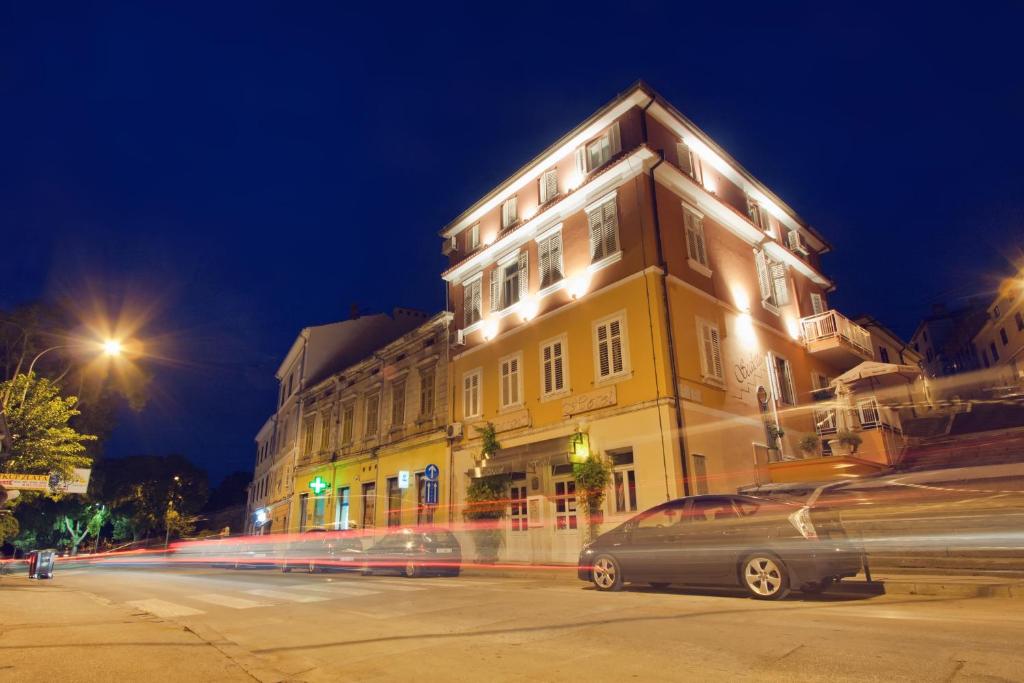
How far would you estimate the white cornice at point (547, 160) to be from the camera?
18.4m

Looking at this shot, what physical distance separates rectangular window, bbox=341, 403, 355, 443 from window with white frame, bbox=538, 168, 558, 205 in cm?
1553

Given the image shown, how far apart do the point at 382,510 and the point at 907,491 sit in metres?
20.1

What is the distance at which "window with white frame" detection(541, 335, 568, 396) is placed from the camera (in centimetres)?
1836

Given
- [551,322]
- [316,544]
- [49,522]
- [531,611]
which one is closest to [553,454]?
[551,322]

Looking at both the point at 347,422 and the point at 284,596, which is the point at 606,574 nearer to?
the point at 284,596

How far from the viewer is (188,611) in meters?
8.78

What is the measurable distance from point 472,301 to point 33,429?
14.2 meters

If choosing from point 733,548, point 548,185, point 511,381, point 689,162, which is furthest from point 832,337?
point 733,548

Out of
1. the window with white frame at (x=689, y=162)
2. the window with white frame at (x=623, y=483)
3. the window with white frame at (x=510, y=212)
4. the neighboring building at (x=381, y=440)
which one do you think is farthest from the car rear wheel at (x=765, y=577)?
the window with white frame at (x=510, y=212)

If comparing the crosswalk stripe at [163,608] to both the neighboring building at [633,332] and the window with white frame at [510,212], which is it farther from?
the window with white frame at [510,212]

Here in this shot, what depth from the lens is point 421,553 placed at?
15.4 metres

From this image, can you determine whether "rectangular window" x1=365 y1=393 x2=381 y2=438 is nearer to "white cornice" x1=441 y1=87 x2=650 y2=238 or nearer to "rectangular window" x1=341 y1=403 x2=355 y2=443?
"rectangular window" x1=341 y1=403 x2=355 y2=443

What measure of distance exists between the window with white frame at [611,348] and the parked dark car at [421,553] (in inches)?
247

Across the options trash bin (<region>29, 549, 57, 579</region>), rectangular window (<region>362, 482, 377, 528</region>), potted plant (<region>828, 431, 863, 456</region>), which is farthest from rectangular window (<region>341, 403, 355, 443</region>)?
potted plant (<region>828, 431, 863, 456</region>)
